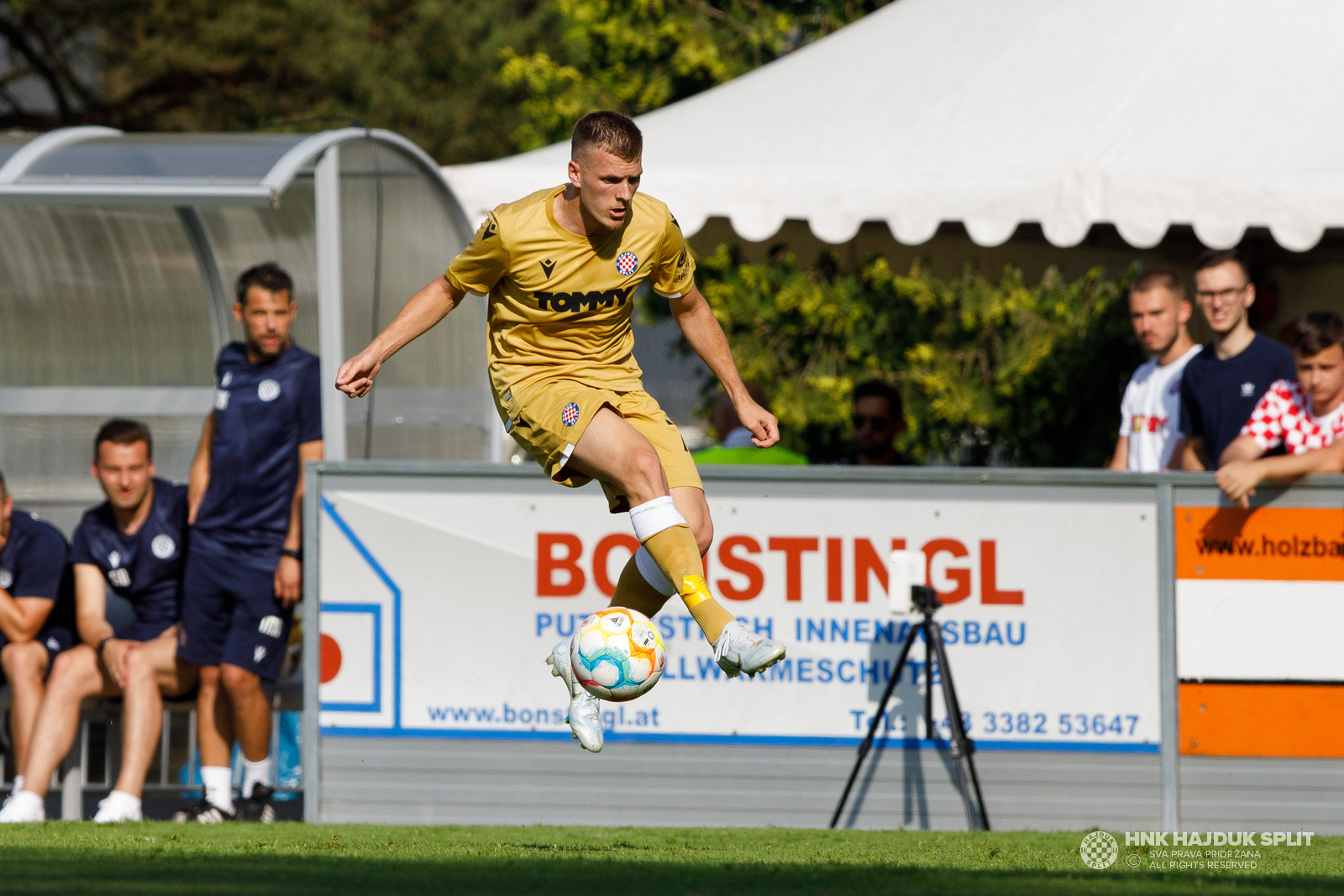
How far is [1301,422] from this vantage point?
7203 millimetres

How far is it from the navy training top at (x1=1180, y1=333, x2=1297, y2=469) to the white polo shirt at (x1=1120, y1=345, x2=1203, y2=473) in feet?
0.48

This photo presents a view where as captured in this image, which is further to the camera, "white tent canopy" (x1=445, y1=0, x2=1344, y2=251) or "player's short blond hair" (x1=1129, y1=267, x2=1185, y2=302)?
"white tent canopy" (x1=445, y1=0, x2=1344, y2=251)

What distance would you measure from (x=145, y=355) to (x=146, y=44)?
1535cm

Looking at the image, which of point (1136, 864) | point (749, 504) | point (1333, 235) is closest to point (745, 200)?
point (749, 504)

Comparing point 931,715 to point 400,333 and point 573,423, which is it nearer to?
A: point 573,423

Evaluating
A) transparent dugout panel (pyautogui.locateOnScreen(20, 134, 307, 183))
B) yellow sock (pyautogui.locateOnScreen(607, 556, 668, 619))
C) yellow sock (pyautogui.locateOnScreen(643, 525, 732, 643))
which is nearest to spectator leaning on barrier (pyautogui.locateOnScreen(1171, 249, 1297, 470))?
yellow sock (pyautogui.locateOnScreen(607, 556, 668, 619))

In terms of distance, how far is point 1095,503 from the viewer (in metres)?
7.32

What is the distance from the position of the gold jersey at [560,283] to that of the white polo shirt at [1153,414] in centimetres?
299

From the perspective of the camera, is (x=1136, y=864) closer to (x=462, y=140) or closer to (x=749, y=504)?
(x=749, y=504)

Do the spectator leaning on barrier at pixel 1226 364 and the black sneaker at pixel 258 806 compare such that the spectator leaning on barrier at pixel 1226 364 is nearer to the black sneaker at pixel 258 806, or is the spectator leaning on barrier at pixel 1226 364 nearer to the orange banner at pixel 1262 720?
the orange banner at pixel 1262 720

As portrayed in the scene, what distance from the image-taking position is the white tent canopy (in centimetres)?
815

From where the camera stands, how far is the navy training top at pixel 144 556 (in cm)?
780

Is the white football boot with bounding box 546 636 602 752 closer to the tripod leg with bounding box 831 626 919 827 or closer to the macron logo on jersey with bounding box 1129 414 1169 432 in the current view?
the tripod leg with bounding box 831 626 919 827

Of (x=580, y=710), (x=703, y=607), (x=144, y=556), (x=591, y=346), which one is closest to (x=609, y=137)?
(x=591, y=346)
